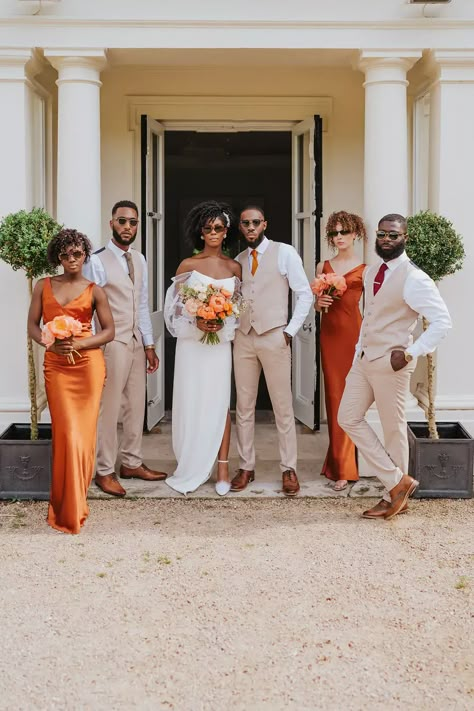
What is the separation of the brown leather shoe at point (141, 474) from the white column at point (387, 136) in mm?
2313

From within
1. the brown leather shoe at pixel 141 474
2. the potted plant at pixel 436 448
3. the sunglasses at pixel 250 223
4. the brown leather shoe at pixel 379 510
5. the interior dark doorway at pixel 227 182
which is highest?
the interior dark doorway at pixel 227 182

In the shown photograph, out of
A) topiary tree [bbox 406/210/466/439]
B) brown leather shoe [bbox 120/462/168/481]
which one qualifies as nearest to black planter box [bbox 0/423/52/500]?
brown leather shoe [bbox 120/462/168/481]

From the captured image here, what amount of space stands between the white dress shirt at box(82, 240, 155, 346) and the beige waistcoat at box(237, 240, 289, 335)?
805 millimetres

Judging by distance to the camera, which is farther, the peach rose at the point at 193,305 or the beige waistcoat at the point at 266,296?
the beige waistcoat at the point at 266,296

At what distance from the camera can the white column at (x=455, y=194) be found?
23.4 ft

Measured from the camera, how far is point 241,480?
6754 mm

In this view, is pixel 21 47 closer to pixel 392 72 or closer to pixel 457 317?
pixel 392 72

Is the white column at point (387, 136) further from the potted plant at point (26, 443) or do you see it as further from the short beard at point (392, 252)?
the potted plant at point (26, 443)

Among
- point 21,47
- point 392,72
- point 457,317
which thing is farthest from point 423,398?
point 21,47

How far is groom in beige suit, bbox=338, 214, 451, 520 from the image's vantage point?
5578 millimetres

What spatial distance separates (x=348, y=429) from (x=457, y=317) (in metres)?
1.80

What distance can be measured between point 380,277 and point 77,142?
8.66 ft

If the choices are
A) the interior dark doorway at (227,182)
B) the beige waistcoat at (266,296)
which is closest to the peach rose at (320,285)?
the beige waistcoat at (266,296)

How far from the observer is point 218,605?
15.3 ft
